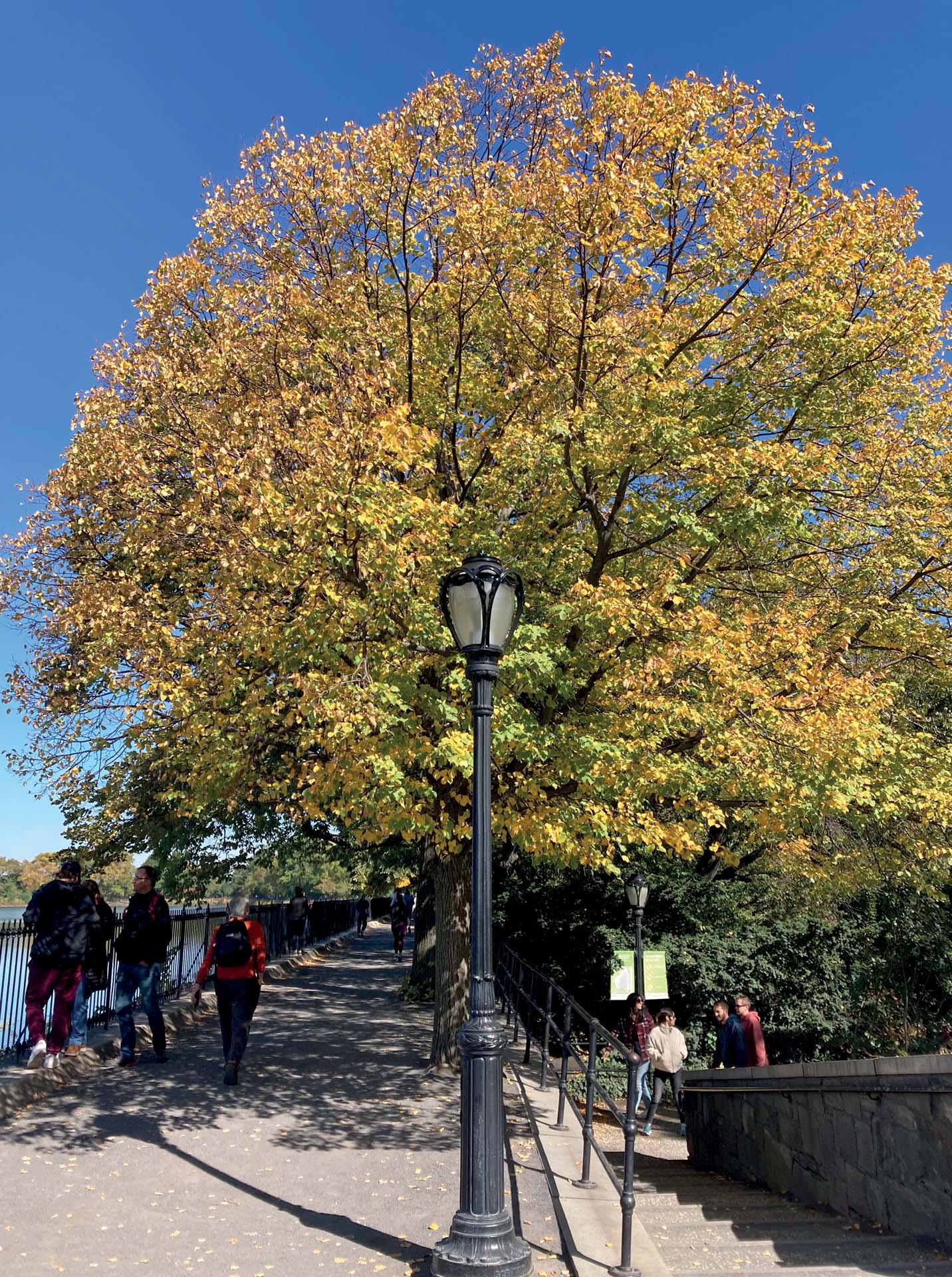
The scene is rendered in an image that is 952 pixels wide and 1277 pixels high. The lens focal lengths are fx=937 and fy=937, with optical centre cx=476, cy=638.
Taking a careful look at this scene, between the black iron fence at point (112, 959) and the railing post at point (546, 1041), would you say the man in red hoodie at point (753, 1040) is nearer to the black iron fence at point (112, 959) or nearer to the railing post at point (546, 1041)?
the railing post at point (546, 1041)

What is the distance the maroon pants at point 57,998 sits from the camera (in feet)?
28.6

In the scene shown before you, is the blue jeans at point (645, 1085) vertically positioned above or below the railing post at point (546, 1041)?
below

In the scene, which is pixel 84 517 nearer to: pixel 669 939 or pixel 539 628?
pixel 539 628

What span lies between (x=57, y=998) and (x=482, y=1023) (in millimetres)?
5907

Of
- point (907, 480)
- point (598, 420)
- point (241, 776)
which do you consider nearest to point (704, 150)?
point (598, 420)

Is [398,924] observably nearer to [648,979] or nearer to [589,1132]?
[648,979]

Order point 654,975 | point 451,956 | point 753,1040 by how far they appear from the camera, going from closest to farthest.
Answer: point 451,956, point 753,1040, point 654,975

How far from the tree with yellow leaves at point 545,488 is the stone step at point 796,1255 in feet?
9.94

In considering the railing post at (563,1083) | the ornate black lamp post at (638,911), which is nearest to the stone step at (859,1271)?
the railing post at (563,1083)

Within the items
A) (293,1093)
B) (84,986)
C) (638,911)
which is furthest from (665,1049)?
(84,986)

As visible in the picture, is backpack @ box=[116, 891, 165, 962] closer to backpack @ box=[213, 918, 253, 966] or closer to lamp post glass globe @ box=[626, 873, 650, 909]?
backpack @ box=[213, 918, 253, 966]

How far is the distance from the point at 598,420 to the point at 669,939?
33.5 feet

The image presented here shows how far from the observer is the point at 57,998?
29.7ft

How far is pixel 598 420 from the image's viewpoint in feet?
29.4
